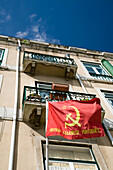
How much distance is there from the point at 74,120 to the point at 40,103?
1732mm

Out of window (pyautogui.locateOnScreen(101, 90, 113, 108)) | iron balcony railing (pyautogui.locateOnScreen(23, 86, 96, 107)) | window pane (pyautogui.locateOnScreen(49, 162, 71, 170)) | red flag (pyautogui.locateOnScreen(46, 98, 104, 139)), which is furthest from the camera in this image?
window (pyautogui.locateOnScreen(101, 90, 113, 108))

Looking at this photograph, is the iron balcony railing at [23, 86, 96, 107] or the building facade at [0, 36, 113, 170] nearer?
the building facade at [0, 36, 113, 170]

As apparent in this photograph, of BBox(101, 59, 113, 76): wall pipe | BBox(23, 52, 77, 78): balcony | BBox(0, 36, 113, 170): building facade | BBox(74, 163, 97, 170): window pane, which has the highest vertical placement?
BBox(101, 59, 113, 76): wall pipe

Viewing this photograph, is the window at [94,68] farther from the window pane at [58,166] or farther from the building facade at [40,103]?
the window pane at [58,166]

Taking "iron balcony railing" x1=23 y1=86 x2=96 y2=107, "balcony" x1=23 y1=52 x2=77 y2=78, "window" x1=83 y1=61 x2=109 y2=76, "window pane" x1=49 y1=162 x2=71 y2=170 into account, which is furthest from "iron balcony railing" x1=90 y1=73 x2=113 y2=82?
"window pane" x1=49 y1=162 x2=71 y2=170

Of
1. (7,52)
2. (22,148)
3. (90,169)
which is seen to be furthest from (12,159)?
(7,52)

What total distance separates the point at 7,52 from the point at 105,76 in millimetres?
6803

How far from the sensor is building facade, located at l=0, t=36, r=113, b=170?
263 inches

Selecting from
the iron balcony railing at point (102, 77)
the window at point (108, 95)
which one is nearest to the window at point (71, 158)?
the window at point (108, 95)

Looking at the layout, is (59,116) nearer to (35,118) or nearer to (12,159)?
(35,118)

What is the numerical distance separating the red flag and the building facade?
42.6 inches

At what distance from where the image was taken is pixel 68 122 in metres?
6.48

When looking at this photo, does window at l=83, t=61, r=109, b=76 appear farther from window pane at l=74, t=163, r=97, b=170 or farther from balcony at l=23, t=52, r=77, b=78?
window pane at l=74, t=163, r=97, b=170

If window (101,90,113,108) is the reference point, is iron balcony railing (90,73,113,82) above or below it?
above
